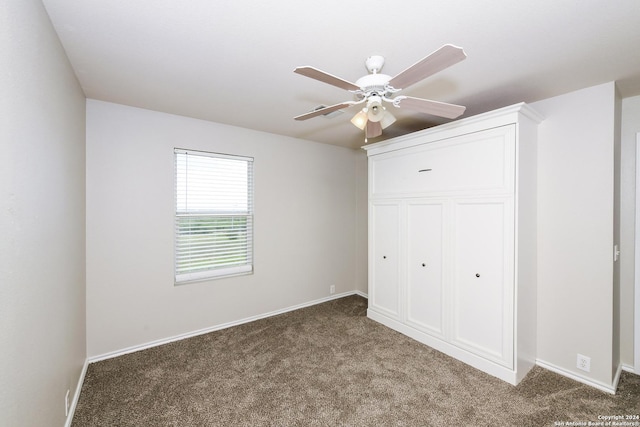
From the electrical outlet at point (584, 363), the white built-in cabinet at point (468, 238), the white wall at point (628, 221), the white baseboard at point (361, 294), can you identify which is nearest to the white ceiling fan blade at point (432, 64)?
the white built-in cabinet at point (468, 238)

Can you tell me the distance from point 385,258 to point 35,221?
3.05 meters

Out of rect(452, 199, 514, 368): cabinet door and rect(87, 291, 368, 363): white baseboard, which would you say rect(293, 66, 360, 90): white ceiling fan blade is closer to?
rect(452, 199, 514, 368): cabinet door

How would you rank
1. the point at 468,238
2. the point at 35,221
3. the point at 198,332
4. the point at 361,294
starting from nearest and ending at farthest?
the point at 35,221 < the point at 468,238 < the point at 198,332 < the point at 361,294

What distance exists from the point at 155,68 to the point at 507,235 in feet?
10.1

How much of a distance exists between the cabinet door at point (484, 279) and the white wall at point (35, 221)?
9.73 ft

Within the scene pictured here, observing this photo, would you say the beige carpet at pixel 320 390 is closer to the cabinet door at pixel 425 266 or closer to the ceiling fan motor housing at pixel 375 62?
the cabinet door at pixel 425 266

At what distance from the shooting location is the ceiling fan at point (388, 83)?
1.26 metres

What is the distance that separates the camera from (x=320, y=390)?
2170 millimetres

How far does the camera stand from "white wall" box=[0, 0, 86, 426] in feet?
3.30

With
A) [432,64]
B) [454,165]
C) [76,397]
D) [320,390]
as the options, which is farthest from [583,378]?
[76,397]

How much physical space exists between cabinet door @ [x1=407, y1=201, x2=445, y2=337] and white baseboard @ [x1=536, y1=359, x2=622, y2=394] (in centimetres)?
90

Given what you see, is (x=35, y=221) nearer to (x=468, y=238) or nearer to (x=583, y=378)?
(x=468, y=238)

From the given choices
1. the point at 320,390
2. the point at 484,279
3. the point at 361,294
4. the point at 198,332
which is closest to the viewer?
the point at 320,390

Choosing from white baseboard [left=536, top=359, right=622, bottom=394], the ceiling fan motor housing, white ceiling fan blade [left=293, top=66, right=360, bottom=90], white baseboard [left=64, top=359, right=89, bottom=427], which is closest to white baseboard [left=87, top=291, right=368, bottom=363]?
white baseboard [left=64, top=359, right=89, bottom=427]
